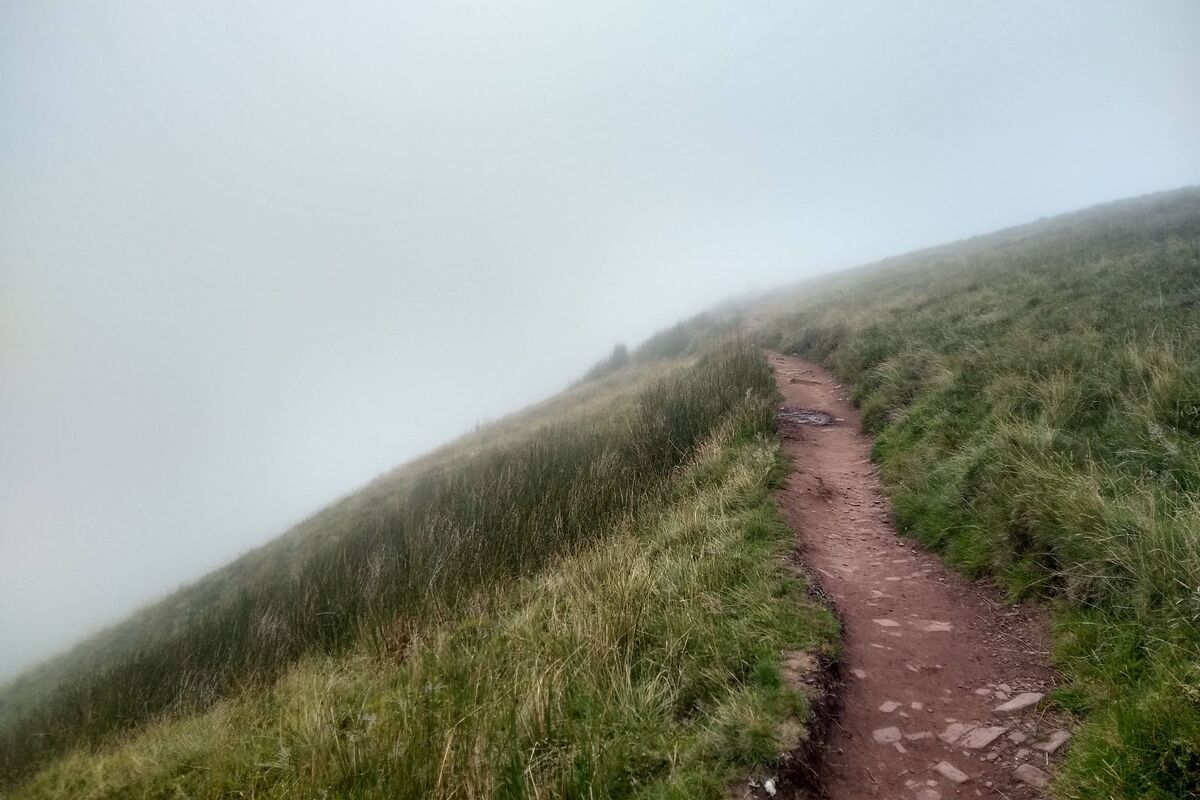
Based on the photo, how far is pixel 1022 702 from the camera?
3.04 meters

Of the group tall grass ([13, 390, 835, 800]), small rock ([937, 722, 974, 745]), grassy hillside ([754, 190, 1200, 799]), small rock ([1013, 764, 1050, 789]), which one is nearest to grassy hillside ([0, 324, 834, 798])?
tall grass ([13, 390, 835, 800])

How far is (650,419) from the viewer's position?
33.6 feet

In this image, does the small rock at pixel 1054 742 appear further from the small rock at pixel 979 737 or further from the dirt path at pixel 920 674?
the small rock at pixel 979 737

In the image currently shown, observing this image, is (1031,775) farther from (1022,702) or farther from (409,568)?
(409,568)

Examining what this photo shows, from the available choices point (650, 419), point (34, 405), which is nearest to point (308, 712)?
point (650, 419)

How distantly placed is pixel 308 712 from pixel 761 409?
7520 mm

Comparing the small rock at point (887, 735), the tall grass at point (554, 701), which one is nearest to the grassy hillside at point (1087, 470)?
the small rock at point (887, 735)

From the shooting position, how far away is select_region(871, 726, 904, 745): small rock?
298 cm

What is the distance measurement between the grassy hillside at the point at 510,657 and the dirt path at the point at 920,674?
39 centimetres

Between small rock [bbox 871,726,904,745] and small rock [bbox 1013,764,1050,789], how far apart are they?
1.76 ft

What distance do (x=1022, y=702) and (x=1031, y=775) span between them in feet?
1.91

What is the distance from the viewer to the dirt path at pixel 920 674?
8.89ft

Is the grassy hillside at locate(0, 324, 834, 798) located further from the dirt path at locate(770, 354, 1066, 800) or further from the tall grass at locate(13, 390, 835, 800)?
the dirt path at locate(770, 354, 1066, 800)

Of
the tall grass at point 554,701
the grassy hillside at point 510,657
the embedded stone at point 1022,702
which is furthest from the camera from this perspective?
the embedded stone at point 1022,702
